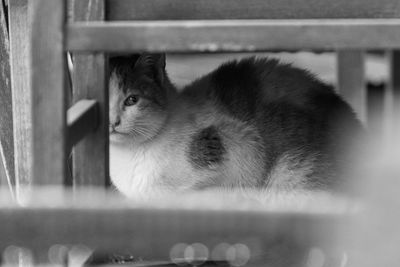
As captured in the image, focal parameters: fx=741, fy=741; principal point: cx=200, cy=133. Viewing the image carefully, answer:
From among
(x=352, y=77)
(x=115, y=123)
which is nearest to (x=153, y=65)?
(x=115, y=123)

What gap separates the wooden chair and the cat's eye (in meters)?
0.35

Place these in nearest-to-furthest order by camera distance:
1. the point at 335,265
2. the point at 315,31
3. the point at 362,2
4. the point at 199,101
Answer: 1. the point at 315,31
2. the point at 362,2
3. the point at 335,265
4. the point at 199,101

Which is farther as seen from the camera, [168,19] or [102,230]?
[168,19]

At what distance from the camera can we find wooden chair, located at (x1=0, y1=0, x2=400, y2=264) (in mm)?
678

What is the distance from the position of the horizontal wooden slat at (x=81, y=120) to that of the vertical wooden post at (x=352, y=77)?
1.89 m

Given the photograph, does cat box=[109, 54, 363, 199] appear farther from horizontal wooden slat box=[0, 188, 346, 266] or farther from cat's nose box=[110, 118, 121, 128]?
horizontal wooden slat box=[0, 188, 346, 266]

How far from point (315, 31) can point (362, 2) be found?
0.40 metres

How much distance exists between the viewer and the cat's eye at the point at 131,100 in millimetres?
2402

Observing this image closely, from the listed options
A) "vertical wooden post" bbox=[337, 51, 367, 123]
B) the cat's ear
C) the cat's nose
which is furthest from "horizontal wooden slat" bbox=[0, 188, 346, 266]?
"vertical wooden post" bbox=[337, 51, 367, 123]

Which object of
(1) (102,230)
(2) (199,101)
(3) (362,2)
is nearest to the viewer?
(1) (102,230)

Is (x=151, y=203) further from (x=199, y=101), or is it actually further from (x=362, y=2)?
(x=199, y=101)

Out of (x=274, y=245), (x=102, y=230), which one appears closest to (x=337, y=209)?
(x=274, y=245)

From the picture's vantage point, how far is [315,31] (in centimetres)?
144

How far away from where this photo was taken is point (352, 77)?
356 centimetres
